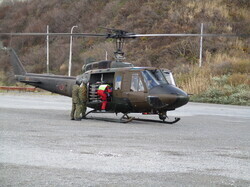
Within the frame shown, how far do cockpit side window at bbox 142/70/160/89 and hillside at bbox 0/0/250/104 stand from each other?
15414 mm

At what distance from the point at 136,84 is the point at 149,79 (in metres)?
0.52

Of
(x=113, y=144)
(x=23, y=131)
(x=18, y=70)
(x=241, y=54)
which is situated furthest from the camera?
(x=241, y=54)

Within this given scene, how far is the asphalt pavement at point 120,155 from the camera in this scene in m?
6.73

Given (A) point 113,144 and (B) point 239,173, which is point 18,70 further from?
(B) point 239,173

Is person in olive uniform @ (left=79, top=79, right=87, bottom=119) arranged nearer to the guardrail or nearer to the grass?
the grass

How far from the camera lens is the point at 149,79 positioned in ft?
49.7

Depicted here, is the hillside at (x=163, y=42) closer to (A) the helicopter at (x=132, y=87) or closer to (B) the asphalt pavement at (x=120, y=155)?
(A) the helicopter at (x=132, y=87)

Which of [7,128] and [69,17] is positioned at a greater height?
[69,17]

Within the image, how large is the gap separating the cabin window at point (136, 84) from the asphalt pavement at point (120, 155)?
1.55 meters

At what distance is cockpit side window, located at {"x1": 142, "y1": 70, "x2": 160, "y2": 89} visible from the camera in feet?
49.4

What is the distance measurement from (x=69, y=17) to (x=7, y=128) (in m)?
65.3

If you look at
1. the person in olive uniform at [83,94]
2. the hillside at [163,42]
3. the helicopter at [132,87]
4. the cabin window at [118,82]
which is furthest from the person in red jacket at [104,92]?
the hillside at [163,42]

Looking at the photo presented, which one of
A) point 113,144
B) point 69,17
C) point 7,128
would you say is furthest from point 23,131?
point 69,17

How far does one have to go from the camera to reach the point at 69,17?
76375mm
